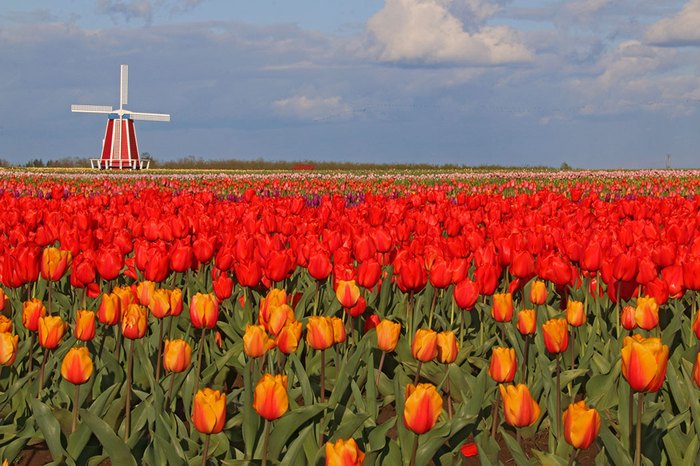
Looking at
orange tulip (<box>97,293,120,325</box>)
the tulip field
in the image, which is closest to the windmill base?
the tulip field

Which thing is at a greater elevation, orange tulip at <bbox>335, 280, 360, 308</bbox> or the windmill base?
orange tulip at <bbox>335, 280, 360, 308</bbox>

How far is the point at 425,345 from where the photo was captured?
131 inches

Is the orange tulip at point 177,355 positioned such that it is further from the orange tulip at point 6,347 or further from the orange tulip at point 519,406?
the orange tulip at point 519,406

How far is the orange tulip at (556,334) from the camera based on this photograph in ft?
11.6

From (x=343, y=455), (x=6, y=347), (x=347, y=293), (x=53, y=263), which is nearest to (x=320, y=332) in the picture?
(x=347, y=293)

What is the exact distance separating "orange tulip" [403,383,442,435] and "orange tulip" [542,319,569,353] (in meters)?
1.09

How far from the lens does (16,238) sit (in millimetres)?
6137

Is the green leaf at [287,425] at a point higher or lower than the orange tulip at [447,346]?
lower

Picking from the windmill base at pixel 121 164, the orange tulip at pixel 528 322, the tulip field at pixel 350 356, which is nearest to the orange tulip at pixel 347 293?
the tulip field at pixel 350 356

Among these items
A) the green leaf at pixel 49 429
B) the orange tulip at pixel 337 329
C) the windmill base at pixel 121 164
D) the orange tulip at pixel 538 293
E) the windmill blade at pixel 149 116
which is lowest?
the green leaf at pixel 49 429

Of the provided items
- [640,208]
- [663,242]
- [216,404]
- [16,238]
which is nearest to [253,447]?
[216,404]

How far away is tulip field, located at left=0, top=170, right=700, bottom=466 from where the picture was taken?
3.23m

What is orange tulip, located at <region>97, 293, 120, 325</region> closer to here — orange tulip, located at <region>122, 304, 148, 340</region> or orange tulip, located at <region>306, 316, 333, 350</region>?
orange tulip, located at <region>122, 304, 148, 340</region>

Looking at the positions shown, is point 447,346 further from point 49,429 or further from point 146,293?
point 49,429
